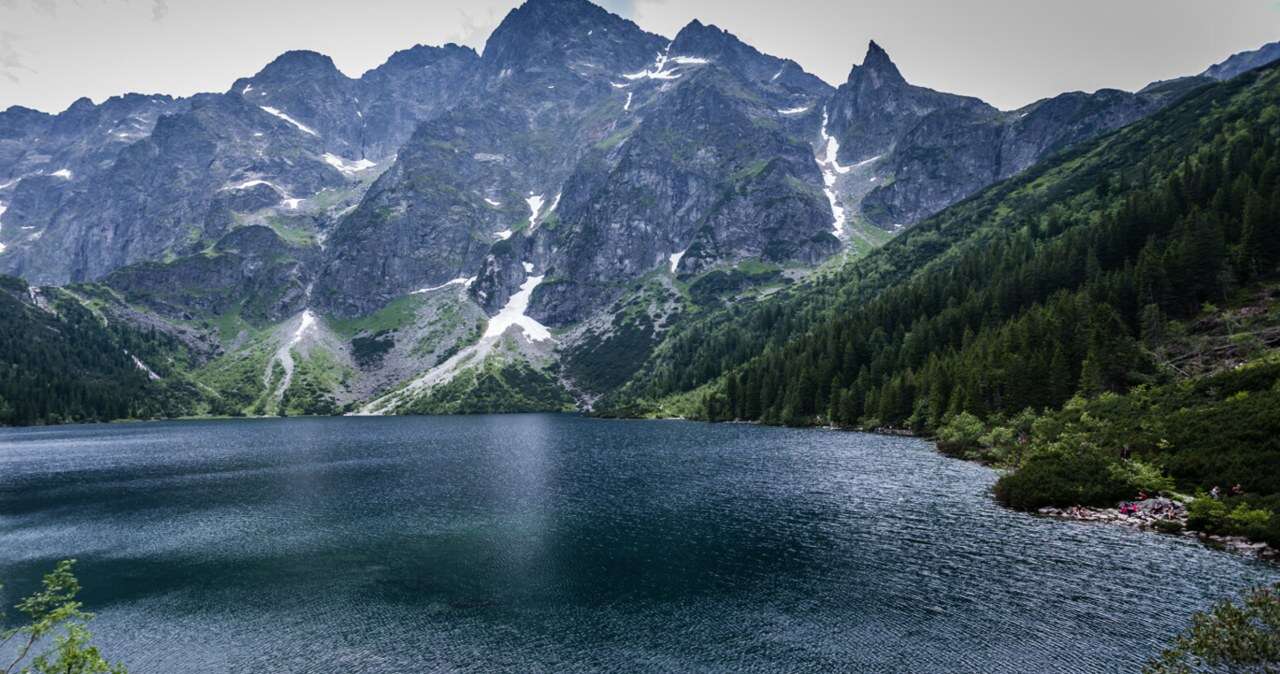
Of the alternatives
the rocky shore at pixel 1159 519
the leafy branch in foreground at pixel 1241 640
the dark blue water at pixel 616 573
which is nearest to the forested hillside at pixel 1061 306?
the dark blue water at pixel 616 573

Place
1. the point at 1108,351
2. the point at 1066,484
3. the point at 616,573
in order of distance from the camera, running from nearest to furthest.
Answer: the point at 616,573
the point at 1066,484
the point at 1108,351

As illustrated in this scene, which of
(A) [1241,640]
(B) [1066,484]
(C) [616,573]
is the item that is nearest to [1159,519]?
(B) [1066,484]

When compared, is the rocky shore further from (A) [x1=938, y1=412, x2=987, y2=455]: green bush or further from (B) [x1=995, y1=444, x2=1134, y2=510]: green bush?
(A) [x1=938, y1=412, x2=987, y2=455]: green bush

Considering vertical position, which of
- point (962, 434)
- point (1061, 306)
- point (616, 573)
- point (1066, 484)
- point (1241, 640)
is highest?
point (1061, 306)

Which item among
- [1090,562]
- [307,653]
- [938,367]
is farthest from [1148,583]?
[938,367]

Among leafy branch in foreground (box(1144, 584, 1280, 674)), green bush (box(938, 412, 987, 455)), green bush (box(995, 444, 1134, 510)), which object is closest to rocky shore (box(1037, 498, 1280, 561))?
green bush (box(995, 444, 1134, 510))

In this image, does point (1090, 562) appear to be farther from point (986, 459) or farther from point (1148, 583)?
point (986, 459)

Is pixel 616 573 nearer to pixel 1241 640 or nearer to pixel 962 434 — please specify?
pixel 1241 640
